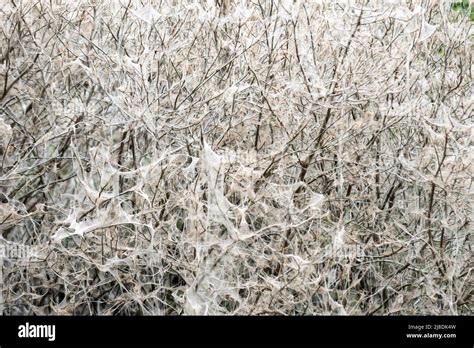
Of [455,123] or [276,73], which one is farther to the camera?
[276,73]

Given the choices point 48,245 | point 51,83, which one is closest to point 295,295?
point 48,245

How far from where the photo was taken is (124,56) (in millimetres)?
4453

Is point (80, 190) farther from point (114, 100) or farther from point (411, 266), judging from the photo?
point (411, 266)

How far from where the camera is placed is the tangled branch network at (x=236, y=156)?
170 inches

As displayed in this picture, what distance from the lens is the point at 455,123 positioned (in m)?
4.35

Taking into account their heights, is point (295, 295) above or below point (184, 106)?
below

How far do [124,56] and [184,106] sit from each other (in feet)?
1.32

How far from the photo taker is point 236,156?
174 inches

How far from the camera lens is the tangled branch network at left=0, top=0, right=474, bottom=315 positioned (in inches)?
170
